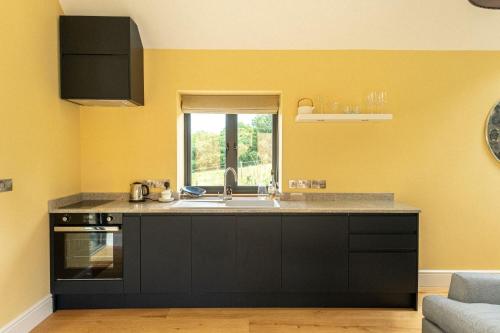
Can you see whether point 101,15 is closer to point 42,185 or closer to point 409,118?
point 42,185

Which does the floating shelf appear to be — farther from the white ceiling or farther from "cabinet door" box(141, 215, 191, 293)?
"cabinet door" box(141, 215, 191, 293)

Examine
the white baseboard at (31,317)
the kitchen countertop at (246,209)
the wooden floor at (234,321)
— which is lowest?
the wooden floor at (234,321)

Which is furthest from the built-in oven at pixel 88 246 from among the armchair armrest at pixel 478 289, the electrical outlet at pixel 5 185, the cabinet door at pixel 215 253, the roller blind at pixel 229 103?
the armchair armrest at pixel 478 289

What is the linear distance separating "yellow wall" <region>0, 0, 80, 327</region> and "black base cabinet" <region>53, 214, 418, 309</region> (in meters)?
0.46

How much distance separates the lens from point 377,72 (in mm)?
3268

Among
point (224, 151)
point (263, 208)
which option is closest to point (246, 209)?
point (263, 208)

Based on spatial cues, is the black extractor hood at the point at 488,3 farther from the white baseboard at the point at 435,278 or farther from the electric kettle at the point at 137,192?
the electric kettle at the point at 137,192

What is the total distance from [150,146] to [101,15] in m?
1.24

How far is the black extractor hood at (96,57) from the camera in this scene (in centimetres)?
284

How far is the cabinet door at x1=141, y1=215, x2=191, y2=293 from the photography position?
274 centimetres

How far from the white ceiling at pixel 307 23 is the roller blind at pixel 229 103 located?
50cm

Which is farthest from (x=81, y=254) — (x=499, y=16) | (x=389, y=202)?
(x=499, y=16)

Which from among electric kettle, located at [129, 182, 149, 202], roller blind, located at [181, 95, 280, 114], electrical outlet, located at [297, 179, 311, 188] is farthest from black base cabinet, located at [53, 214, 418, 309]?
roller blind, located at [181, 95, 280, 114]

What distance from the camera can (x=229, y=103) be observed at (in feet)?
11.3
